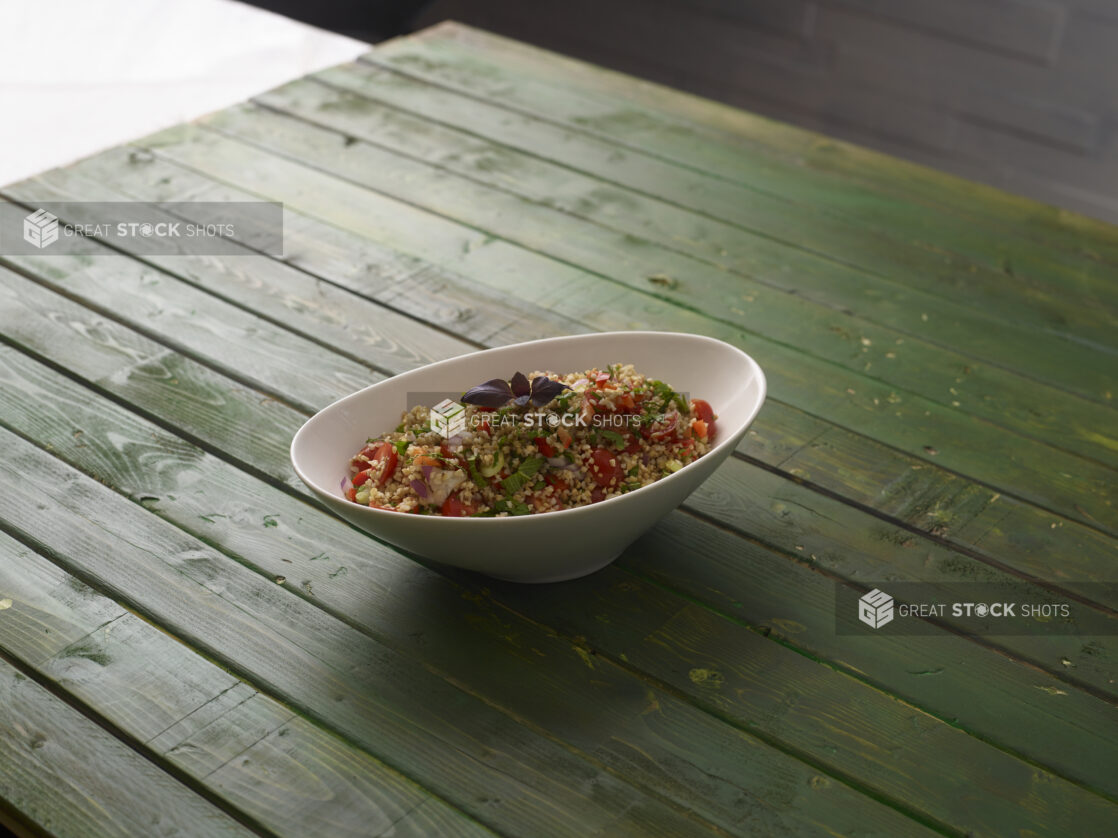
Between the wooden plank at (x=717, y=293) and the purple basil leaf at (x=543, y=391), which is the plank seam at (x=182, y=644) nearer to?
the purple basil leaf at (x=543, y=391)

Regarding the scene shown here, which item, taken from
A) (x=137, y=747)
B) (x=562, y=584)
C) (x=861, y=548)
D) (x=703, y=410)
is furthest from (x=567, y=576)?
(x=137, y=747)

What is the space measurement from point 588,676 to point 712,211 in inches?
44.7

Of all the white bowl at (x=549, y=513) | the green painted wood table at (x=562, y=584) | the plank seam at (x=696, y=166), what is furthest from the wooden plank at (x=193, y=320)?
the plank seam at (x=696, y=166)

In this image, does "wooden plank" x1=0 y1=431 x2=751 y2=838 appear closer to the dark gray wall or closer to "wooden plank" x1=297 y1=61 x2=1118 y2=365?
"wooden plank" x1=297 y1=61 x2=1118 y2=365

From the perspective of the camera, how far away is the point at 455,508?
1.04 metres

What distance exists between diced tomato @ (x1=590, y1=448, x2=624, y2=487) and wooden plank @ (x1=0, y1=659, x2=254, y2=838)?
0.43 meters

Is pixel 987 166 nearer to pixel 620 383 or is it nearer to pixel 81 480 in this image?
pixel 620 383

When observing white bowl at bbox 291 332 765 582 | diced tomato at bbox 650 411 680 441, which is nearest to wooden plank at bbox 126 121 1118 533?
white bowl at bbox 291 332 765 582

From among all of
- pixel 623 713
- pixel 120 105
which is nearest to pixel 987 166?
pixel 120 105

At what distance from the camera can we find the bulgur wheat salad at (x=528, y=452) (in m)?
1.04

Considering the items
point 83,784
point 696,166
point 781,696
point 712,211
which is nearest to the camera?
point 83,784

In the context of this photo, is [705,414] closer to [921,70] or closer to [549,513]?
[549,513]

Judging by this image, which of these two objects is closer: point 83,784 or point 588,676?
point 83,784

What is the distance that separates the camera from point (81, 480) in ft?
4.13
